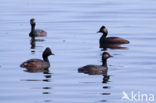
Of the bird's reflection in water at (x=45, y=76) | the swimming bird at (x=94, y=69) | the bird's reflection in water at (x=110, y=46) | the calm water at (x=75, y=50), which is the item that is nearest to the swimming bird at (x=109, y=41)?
the bird's reflection in water at (x=110, y=46)

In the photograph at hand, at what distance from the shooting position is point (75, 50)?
33625mm

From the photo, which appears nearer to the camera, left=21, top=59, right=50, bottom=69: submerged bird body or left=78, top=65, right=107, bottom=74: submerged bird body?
left=78, top=65, right=107, bottom=74: submerged bird body

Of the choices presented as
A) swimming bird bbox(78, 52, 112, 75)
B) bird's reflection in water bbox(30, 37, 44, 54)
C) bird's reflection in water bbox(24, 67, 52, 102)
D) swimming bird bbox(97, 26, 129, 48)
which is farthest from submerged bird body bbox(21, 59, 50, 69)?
swimming bird bbox(97, 26, 129, 48)

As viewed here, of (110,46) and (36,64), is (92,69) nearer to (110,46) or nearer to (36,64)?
(36,64)

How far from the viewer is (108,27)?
4231 centimetres

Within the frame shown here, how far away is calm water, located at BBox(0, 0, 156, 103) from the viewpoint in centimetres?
2497

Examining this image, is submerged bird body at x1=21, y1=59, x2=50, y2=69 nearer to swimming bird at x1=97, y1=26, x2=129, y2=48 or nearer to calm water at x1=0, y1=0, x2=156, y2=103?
calm water at x1=0, y1=0, x2=156, y2=103

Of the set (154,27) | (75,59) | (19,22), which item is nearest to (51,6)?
(19,22)

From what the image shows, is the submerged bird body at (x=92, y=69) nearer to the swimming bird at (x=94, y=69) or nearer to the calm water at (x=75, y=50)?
the swimming bird at (x=94, y=69)

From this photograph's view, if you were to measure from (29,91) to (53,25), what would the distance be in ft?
58.2

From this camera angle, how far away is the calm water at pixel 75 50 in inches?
983

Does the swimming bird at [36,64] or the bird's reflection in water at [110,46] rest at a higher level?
the bird's reflection in water at [110,46]

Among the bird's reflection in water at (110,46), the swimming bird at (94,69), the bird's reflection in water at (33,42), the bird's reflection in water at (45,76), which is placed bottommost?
the bird's reflection in water at (45,76)

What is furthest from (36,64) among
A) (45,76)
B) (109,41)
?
(109,41)
